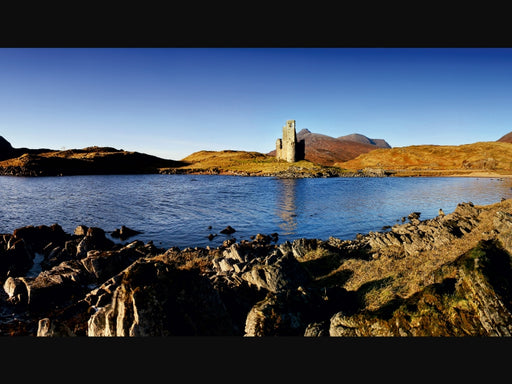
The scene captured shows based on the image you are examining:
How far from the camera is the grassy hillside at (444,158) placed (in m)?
128

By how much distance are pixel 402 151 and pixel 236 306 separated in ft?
618

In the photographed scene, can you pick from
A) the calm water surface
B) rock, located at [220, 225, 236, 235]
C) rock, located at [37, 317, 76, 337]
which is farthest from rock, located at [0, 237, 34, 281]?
rock, located at [220, 225, 236, 235]

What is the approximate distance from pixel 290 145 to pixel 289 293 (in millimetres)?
141890

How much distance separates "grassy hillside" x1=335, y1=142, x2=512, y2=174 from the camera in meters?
128

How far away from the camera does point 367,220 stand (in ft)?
113

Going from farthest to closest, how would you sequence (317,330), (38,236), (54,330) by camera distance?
(38,236) < (54,330) < (317,330)

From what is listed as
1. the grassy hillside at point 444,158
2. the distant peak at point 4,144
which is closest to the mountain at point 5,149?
the distant peak at point 4,144

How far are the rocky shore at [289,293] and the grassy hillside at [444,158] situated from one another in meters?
135

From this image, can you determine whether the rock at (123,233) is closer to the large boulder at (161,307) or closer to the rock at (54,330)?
the rock at (54,330)

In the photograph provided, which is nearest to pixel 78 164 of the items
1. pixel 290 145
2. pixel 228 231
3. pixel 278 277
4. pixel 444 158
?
pixel 290 145

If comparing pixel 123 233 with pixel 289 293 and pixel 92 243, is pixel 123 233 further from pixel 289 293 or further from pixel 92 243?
pixel 289 293

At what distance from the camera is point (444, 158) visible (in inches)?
5974

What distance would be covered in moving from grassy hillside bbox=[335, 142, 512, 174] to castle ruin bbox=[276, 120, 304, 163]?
33.0 meters

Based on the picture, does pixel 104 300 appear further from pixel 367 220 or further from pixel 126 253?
pixel 367 220
